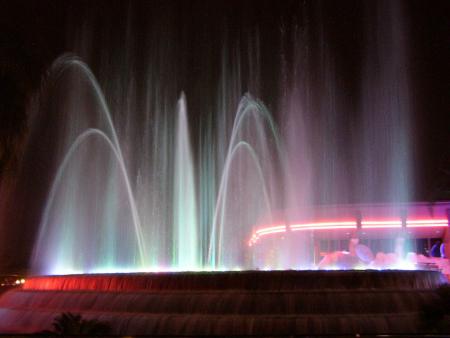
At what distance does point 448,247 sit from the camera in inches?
1213

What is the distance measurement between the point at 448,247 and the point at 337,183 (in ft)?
36.6

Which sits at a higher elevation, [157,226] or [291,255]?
[157,226]

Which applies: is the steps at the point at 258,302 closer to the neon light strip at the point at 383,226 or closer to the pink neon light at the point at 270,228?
the neon light strip at the point at 383,226

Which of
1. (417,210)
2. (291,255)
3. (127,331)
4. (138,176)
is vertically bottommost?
(127,331)

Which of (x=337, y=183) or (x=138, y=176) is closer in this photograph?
(x=138, y=176)

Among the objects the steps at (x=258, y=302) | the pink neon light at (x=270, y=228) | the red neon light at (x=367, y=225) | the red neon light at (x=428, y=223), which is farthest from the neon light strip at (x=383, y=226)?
the steps at (x=258, y=302)

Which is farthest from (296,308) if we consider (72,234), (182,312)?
(72,234)

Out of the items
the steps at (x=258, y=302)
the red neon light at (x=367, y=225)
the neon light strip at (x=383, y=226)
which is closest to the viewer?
the steps at (x=258, y=302)

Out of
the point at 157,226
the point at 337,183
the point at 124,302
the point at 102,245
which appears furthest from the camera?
the point at 102,245

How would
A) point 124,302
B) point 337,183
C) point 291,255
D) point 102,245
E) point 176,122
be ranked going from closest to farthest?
point 124,302
point 176,122
point 291,255
point 337,183
point 102,245

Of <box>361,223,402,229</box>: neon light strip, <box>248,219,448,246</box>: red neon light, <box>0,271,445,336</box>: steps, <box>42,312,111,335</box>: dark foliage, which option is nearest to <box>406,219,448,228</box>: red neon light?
<box>248,219,448,246</box>: red neon light

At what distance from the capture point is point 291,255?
1287 inches

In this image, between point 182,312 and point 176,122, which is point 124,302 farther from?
point 176,122

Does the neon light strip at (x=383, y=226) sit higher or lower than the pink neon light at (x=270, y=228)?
lower
